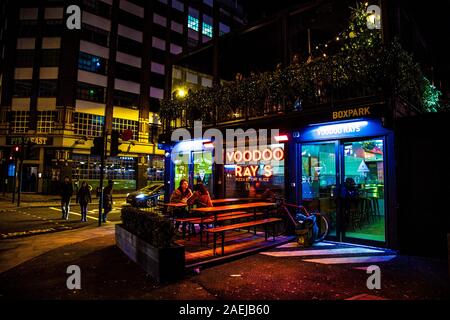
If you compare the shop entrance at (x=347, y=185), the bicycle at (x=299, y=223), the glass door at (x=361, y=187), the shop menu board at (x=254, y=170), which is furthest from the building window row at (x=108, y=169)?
the glass door at (x=361, y=187)

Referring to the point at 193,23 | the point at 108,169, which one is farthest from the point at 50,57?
the point at 193,23

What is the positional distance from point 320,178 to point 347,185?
3.54 ft

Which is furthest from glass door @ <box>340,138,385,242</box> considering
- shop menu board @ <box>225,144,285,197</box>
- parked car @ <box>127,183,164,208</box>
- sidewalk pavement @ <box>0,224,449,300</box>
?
parked car @ <box>127,183,164,208</box>

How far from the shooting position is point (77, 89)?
2986cm

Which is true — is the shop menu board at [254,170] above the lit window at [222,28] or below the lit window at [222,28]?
below

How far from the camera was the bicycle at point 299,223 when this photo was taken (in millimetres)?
8250

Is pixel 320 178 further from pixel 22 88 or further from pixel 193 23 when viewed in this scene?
pixel 193 23

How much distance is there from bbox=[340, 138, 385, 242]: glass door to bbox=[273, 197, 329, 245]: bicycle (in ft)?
1.81

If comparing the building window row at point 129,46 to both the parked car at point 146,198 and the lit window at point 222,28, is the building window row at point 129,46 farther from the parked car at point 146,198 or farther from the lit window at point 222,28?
the parked car at point 146,198

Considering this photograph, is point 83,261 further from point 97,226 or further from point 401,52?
point 401,52

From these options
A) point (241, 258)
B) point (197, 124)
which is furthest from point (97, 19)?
point (241, 258)

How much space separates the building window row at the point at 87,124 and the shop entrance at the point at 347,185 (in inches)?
1049

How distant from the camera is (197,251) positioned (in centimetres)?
735
